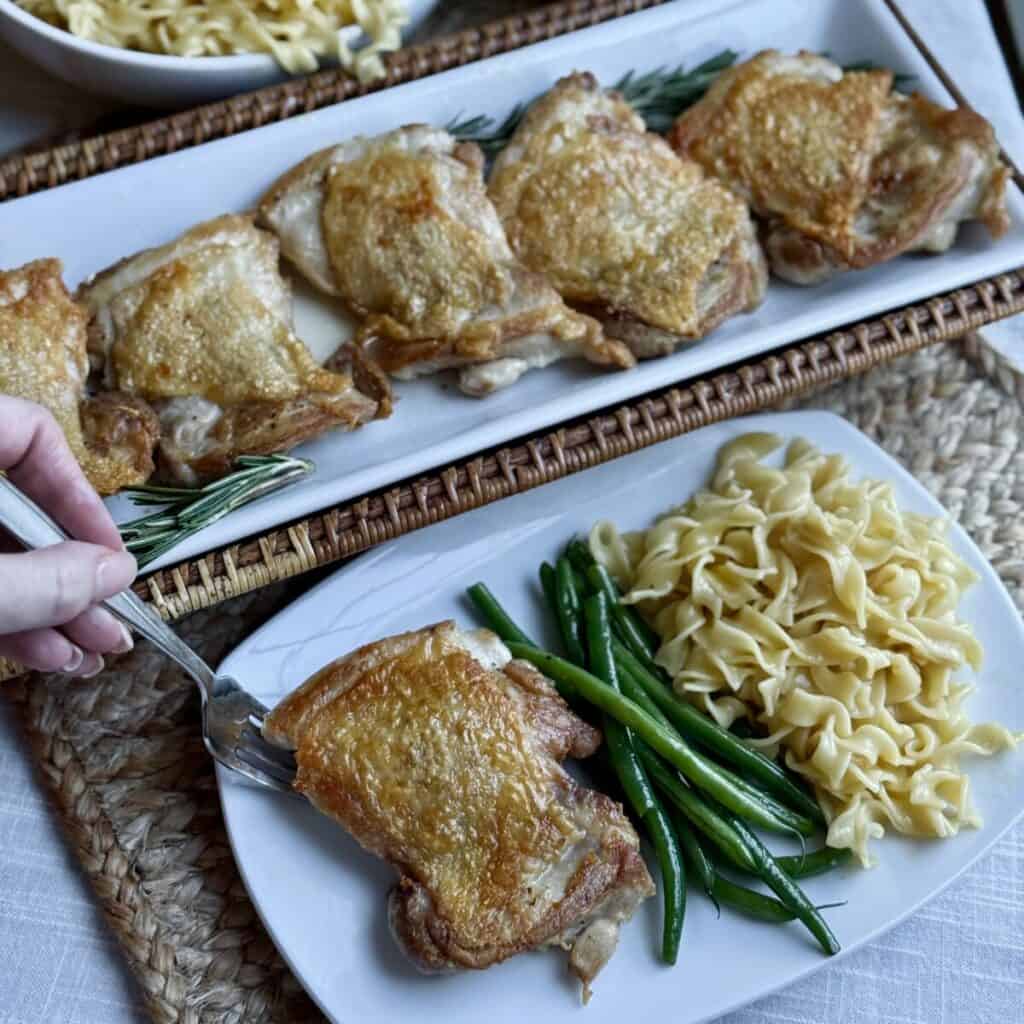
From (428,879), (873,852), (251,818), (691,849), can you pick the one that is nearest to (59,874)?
(251,818)

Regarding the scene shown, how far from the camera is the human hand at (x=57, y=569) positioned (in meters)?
2.51

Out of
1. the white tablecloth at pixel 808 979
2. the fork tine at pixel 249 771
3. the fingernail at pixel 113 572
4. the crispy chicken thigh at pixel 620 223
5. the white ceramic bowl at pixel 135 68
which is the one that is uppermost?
the white ceramic bowl at pixel 135 68

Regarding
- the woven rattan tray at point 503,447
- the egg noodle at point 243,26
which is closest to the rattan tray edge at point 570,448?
the woven rattan tray at point 503,447

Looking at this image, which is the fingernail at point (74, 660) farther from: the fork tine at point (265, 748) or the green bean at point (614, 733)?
the green bean at point (614, 733)

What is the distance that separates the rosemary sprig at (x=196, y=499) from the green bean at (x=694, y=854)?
1226 millimetres

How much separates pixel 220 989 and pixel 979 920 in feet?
6.24

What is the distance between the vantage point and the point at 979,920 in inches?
142

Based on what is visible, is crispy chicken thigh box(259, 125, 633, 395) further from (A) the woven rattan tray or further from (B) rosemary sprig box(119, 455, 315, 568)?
(B) rosemary sprig box(119, 455, 315, 568)

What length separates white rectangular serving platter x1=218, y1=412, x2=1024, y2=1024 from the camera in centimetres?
320

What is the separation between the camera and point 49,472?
2898 millimetres

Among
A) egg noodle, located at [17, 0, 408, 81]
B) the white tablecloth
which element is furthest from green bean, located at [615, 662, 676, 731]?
egg noodle, located at [17, 0, 408, 81]

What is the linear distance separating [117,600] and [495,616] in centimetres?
93

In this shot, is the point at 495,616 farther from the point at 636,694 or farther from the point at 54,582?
the point at 54,582

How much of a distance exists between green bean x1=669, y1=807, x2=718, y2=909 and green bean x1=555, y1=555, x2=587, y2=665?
0.44 meters
